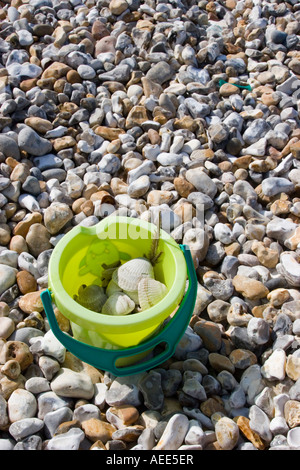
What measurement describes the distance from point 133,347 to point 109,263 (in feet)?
1.09

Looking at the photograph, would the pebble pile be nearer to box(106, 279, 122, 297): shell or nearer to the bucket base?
the bucket base

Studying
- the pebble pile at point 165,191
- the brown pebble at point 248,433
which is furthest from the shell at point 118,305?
the brown pebble at point 248,433

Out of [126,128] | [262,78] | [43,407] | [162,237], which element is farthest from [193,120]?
[43,407]

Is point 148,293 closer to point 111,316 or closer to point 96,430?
point 111,316

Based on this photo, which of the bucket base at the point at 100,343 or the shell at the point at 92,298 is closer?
the bucket base at the point at 100,343

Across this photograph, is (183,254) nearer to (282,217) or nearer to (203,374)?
(203,374)

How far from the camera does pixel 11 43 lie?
7.62ft

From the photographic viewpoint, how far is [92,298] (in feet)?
4.49

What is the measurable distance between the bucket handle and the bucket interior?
33 millimetres

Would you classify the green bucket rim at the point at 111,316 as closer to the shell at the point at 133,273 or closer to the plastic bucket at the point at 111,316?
the plastic bucket at the point at 111,316

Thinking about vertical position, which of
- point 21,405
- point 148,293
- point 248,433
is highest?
point 148,293

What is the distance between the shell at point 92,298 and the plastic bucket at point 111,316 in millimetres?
39

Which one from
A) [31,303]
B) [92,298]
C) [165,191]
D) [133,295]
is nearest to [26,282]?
[31,303]

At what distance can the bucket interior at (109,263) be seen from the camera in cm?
112
